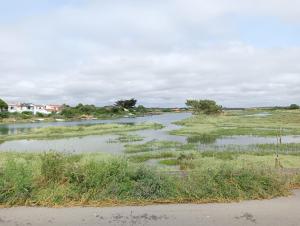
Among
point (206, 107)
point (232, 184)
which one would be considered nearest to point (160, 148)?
point (232, 184)

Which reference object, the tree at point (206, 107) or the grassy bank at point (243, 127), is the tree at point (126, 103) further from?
the grassy bank at point (243, 127)

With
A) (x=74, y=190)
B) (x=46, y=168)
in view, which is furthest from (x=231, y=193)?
(x=46, y=168)

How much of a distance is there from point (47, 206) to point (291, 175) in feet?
17.9

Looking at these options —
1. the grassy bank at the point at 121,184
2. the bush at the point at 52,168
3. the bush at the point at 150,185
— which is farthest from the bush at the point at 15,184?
the bush at the point at 150,185

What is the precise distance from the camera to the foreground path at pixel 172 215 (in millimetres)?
6551

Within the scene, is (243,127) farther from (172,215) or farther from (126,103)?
(126,103)

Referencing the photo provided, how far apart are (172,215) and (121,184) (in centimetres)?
144

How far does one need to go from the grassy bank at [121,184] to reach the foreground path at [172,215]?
0.29 m

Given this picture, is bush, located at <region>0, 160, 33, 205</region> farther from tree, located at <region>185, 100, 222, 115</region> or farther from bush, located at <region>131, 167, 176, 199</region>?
tree, located at <region>185, 100, 222, 115</region>

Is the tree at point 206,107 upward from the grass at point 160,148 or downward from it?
upward

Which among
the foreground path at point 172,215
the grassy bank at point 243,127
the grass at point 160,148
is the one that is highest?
the foreground path at point 172,215

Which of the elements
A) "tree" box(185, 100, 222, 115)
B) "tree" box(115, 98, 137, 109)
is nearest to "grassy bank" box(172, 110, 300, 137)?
"tree" box(185, 100, 222, 115)

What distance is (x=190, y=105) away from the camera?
461 feet

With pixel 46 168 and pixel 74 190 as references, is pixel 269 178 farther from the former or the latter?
pixel 46 168
